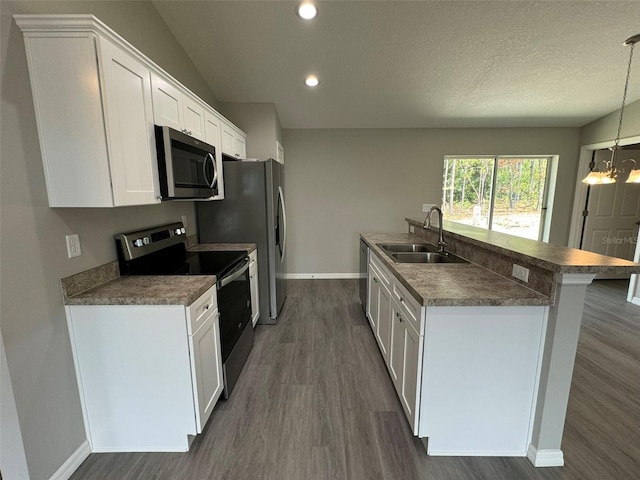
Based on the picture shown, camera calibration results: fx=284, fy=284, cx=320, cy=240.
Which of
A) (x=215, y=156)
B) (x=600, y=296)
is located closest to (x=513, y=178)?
(x=600, y=296)

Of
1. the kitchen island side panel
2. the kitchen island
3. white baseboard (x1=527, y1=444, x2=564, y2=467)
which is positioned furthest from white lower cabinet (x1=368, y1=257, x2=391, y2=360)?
white baseboard (x1=527, y1=444, x2=564, y2=467)

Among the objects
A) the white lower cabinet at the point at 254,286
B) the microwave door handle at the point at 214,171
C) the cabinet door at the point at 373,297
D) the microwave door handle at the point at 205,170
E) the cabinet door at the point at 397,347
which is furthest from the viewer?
the white lower cabinet at the point at 254,286

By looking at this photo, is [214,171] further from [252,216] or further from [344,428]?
[344,428]

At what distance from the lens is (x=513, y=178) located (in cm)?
486

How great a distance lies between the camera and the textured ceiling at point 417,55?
2340mm

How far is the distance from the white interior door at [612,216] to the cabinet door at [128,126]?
620 cm

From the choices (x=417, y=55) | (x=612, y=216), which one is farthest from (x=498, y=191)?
(x=417, y=55)

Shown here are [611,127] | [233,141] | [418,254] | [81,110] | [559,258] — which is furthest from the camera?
[611,127]

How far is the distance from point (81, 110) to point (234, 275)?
1341 millimetres

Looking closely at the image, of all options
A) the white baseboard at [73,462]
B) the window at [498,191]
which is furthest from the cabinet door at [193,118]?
the window at [498,191]

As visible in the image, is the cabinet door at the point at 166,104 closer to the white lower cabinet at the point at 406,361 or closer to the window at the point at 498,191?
the white lower cabinet at the point at 406,361

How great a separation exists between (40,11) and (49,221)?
0.98 m

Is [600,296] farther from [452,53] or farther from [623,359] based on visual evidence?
[452,53]

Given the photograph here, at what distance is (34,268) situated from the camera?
132 cm
